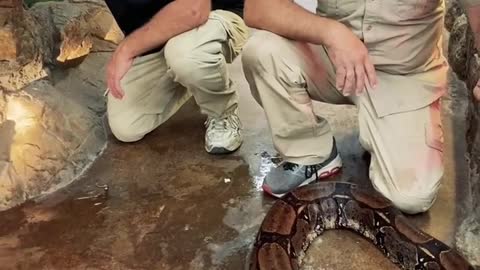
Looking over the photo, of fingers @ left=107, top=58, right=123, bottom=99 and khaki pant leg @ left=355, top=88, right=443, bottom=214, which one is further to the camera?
fingers @ left=107, top=58, right=123, bottom=99

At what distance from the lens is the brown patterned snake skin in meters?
2.55

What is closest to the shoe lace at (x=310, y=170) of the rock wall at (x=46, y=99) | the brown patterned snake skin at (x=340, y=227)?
the brown patterned snake skin at (x=340, y=227)

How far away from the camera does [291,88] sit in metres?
3.08

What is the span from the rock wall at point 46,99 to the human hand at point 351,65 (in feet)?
4.60

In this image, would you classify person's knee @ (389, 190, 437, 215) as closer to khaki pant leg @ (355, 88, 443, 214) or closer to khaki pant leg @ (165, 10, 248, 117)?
khaki pant leg @ (355, 88, 443, 214)

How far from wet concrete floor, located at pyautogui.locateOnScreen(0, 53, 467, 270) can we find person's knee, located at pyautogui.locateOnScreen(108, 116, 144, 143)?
35 millimetres

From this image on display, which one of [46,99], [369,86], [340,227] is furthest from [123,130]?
[369,86]

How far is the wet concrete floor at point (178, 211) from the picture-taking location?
112 inches

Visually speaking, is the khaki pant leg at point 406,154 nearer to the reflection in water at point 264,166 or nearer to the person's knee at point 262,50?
the person's knee at point 262,50

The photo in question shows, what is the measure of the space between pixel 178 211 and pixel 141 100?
829mm

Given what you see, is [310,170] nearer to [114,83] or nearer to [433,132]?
→ [433,132]

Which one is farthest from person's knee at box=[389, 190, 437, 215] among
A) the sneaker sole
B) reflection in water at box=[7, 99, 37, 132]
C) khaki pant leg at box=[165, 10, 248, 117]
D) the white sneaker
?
reflection in water at box=[7, 99, 37, 132]

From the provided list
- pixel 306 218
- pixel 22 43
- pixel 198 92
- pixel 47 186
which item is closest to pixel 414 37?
pixel 306 218

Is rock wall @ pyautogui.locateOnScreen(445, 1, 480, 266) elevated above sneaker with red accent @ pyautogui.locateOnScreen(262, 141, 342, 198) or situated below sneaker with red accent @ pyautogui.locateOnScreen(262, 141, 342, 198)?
above
